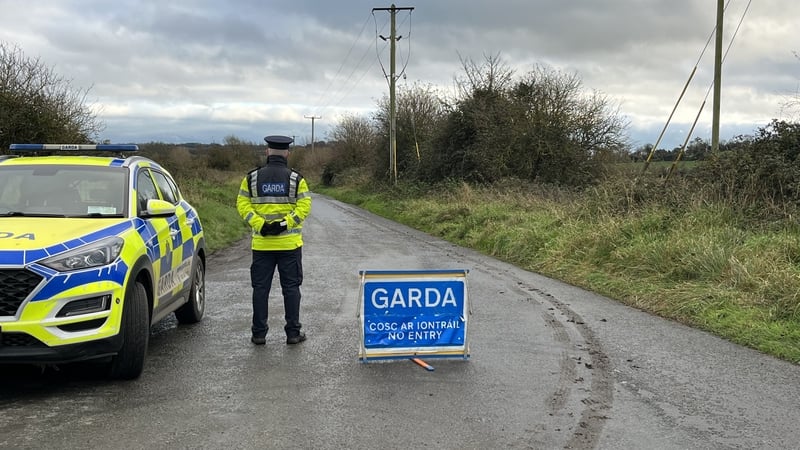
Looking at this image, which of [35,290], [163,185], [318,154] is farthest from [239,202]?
[318,154]

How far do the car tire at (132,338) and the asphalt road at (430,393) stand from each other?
0.12 meters

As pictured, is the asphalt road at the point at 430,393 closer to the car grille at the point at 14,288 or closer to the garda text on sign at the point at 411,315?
the garda text on sign at the point at 411,315

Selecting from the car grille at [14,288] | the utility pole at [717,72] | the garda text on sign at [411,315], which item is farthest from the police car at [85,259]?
the utility pole at [717,72]

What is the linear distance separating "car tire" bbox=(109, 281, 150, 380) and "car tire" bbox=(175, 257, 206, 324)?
79.9 inches

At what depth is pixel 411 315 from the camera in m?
6.07

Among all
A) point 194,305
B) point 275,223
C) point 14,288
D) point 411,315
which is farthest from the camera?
point 194,305

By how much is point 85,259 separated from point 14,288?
1.57ft

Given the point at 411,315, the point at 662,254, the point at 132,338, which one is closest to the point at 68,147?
the point at 132,338

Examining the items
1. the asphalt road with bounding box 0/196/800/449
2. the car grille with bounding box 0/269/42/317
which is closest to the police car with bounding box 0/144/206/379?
the car grille with bounding box 0/269/42/317

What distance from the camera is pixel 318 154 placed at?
291ft

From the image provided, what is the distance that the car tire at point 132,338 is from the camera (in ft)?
16.6

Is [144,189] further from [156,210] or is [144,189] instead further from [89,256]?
[89,256]

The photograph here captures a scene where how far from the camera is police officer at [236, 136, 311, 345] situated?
21.2ft

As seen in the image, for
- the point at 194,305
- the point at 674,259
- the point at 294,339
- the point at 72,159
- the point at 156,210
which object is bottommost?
the point at 294,339
